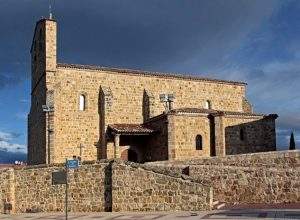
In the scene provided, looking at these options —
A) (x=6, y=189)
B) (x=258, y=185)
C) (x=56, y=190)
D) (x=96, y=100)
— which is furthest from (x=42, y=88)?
(x=258, y=185)

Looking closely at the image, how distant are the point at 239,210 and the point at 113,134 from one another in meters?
18.9

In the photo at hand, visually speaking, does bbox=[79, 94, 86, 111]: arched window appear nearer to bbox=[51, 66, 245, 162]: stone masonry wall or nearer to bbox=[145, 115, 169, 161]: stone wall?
bbox=[51, 66, 245, 162]: stone masonry wall

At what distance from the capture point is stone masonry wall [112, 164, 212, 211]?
20.9 meters

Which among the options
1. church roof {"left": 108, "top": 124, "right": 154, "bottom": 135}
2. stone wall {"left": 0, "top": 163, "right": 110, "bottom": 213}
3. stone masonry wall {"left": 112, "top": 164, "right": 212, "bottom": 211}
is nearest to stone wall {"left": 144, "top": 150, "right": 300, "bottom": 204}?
stone masonry wall {"left": 112, "top": 164, "right": 212, "bottom": 211}

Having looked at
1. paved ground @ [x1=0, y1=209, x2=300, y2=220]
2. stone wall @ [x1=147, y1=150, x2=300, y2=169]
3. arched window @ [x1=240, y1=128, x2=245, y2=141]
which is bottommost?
paved ground @ [x1=0, y1=209, x2=300, y2=220]

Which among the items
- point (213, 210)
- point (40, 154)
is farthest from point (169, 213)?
point (40, 154)

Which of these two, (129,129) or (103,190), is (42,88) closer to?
(129,129)

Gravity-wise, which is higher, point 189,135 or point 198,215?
point 189,135

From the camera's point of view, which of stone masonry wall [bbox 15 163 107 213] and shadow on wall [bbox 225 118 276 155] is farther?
shadow on wall [bbox 225 118 276 155]

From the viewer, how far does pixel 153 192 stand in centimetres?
2170

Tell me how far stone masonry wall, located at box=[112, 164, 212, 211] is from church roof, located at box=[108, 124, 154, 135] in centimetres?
1435

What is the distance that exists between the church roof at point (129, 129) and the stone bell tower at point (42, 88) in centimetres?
455

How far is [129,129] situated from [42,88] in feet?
24.4

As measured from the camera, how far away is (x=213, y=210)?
20.5 metres
